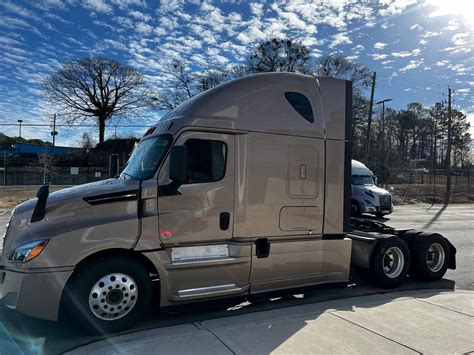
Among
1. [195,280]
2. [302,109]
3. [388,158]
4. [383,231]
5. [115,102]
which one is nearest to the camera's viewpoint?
[195,280]

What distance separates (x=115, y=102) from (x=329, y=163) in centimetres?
6312

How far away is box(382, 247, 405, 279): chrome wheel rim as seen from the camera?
6754 millimetres

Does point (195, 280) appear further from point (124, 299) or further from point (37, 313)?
point (37, 313)

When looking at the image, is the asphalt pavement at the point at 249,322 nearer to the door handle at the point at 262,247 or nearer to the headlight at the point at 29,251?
the door handle at the point at 262,247

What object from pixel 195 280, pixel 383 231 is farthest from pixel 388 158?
pixel 195 280

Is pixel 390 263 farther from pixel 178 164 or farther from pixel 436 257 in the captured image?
pixel 178 164

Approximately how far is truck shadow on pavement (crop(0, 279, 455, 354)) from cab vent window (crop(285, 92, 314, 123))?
2.48m

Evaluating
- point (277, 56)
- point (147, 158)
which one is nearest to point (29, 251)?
point (147, 158)

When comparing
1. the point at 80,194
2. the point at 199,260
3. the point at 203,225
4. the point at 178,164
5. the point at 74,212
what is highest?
the point at 178,164

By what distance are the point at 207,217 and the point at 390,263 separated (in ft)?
11.6

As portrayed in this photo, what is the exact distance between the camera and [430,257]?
7.36 metres

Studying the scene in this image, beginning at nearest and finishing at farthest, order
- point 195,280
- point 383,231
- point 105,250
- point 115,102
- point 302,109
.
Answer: point 105,250 < point 195,280 < point 302,109 < point 383,231 < point 115,102

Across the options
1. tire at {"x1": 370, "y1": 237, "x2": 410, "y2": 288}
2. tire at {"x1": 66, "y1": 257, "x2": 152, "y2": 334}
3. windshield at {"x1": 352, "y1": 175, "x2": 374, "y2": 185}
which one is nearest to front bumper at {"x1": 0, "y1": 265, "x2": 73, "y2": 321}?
tire at {"x1": 66, "y1": 257, "x2": 152, "y2": 334}

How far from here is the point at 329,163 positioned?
5.96 metres
